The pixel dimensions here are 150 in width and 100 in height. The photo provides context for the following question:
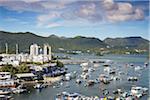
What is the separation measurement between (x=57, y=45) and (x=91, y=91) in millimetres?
5659

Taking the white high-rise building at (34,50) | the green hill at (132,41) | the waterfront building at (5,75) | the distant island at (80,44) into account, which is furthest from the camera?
the distant island at (80,44)

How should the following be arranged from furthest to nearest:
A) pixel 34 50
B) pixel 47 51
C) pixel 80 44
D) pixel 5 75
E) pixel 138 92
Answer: pixel 80 44 < pixel 47 51 < pixel 34 50 < pixel 5 75 < pixel 138 92

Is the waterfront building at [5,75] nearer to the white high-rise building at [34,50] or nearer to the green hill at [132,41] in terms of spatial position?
the green hill at [132,41]

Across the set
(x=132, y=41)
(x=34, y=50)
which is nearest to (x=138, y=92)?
(x=132, y=41)

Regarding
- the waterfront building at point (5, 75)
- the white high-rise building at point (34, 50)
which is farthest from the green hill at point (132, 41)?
the waterfront building at point (5, 75)

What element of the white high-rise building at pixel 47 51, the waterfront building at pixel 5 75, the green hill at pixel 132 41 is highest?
the green hill at pixel 132 41

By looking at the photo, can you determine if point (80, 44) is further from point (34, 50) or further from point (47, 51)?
point (34, 50)

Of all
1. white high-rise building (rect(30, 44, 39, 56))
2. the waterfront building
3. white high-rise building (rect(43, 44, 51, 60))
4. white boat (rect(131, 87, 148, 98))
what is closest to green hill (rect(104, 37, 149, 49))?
white boat (rect(131, 87, 148, 98))

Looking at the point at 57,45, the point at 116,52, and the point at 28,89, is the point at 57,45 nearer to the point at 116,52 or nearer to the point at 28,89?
the point at 116,52

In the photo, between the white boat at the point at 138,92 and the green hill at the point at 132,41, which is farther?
the green hill at the point at 132,41

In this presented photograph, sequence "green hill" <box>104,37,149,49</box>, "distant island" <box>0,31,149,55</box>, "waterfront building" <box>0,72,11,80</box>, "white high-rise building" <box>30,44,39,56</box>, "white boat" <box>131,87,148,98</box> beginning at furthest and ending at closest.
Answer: "distant island" <box>0,31,149,55</box> → "white high-rise building" <box>30,44,39,56</box> → "green hill" <box>104,37,149,49</box> → "waterfront building" <box>0,72,11,80</box> → "white boat" <box>131,87,148,98</box>

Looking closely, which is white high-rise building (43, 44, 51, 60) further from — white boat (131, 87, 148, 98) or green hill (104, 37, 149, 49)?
white boat (131, 87, 148, 98)

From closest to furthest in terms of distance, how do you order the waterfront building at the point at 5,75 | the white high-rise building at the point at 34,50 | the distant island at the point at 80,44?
the waterfront building at the point at 5,75 < the white high-rise building at the point at 34,50 < the distant island at the point at 80,44

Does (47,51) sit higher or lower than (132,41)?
lower
